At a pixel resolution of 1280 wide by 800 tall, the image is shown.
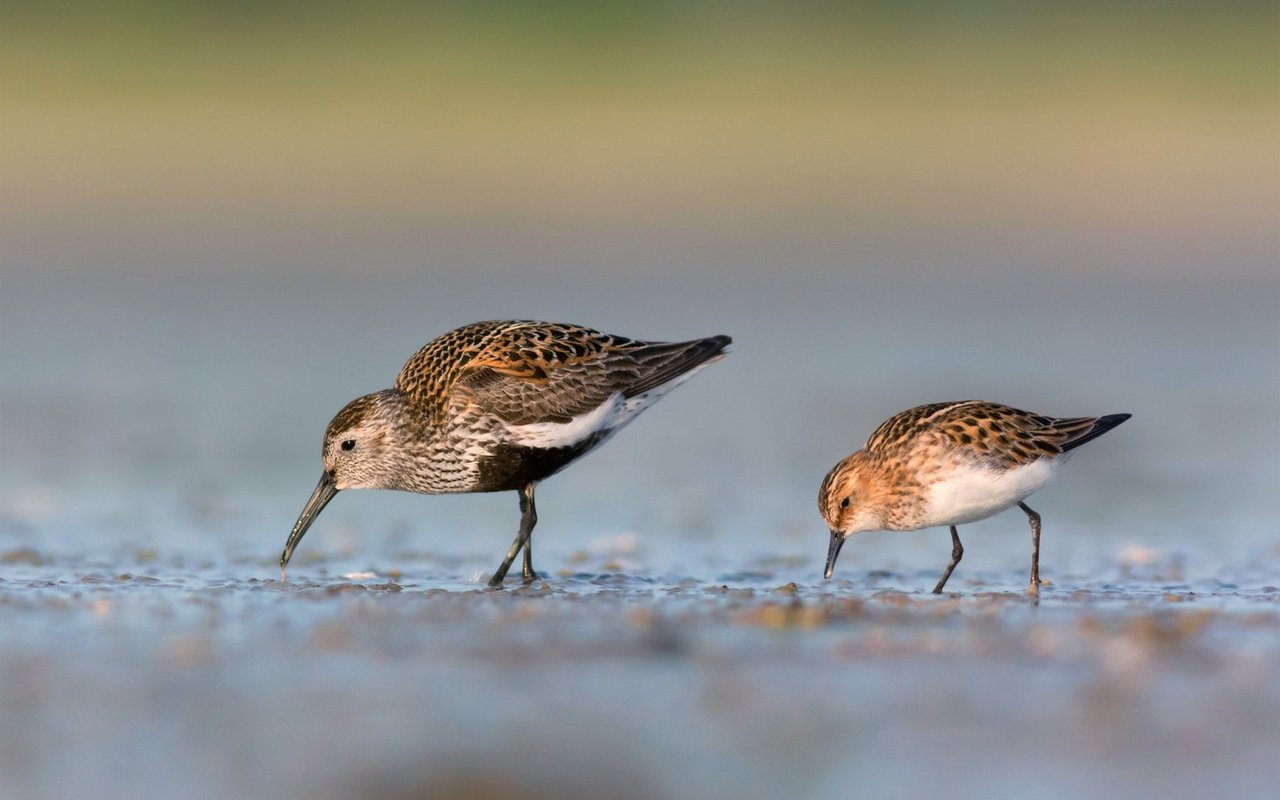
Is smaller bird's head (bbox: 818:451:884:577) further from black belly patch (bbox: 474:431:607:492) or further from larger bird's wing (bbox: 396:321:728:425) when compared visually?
black belly patch (bbox: 474:431:607:492)

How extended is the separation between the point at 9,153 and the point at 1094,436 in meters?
19.5

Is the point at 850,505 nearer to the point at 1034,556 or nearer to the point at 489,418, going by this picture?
the point at 1034,556

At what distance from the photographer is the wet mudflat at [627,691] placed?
506 centimetres

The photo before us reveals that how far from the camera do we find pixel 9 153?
25.2 meters

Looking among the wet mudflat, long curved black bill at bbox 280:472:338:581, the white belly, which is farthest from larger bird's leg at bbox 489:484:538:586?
the white belly

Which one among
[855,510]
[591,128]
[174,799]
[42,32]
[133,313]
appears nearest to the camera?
[174,799]

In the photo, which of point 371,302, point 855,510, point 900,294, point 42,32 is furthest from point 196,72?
point 855,510

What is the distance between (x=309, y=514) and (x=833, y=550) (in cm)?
256

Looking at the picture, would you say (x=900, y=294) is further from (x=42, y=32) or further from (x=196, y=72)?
(x=42, y=32)

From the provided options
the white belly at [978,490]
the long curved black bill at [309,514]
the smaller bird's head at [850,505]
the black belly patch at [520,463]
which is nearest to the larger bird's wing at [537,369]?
the black belly patch at [520,463]

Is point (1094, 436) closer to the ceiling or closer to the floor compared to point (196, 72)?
closer to the floor

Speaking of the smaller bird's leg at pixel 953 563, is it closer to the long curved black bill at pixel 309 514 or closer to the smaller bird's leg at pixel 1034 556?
the smaller bird's leg at pixel 1034 556

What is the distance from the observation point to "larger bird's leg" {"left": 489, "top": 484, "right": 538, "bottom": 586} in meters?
8.83

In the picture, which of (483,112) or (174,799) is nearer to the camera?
(174,799)
